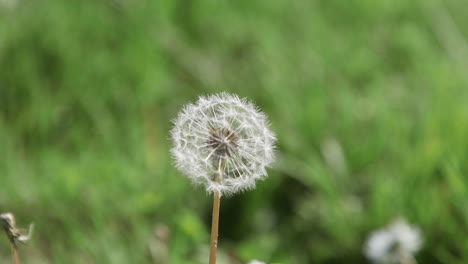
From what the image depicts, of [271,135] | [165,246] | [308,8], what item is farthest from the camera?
[308,8]

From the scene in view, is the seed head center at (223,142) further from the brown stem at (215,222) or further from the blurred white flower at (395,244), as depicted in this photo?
the blurred white flower at (395,244)

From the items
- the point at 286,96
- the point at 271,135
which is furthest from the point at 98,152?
the point at 271,135

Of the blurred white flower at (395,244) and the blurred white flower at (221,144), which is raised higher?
the blurred white flower at (395,244)

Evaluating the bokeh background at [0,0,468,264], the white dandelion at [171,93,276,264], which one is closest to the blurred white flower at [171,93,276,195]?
the white dandelion at [171,93,276,264]

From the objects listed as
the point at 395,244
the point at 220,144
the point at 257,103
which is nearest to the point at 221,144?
the point at 220,144

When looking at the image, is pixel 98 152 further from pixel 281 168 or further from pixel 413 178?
pixel 413 178

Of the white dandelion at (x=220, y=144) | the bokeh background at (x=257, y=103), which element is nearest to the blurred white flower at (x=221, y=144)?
the white dandelion at (x=220, y=144)
